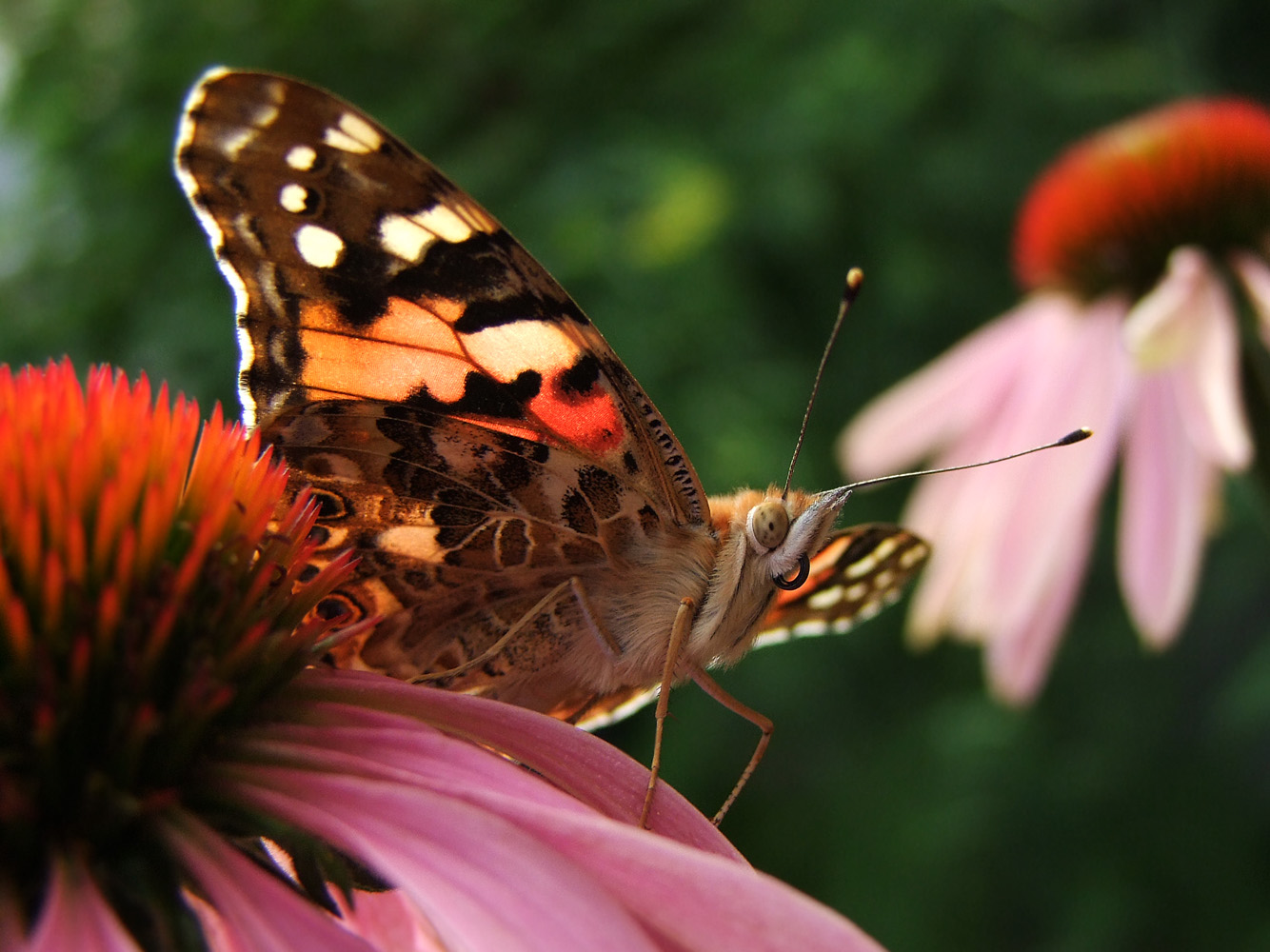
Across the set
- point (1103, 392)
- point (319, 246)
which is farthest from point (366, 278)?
point (1103, 392)

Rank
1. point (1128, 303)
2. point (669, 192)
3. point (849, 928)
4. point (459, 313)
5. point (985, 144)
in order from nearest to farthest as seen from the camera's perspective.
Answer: point (849, 928)
point (459, 313)
point (1128, 303)
point (669, 192)
point (985, 144)

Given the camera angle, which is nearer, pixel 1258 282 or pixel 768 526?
pixel 768 526

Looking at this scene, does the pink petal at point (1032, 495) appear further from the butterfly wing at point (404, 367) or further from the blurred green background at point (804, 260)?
the butterfly wing at point (404, 367)

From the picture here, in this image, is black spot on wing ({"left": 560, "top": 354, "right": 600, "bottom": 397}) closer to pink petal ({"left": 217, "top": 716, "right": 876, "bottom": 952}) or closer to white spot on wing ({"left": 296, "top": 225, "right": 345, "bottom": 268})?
white spot on wing ({"left": 296, "top": 225, "right": 345, "bottom": 268})

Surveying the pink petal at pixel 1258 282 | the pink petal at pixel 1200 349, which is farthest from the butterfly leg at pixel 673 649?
the pink petal at pixel 1258 282

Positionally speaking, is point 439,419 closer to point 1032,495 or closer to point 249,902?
point 249,902

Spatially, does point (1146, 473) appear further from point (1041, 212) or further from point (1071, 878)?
point (1071, 878)

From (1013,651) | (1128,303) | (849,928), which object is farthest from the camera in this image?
(1128,303)

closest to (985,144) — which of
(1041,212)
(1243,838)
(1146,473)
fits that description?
(1041,212)
